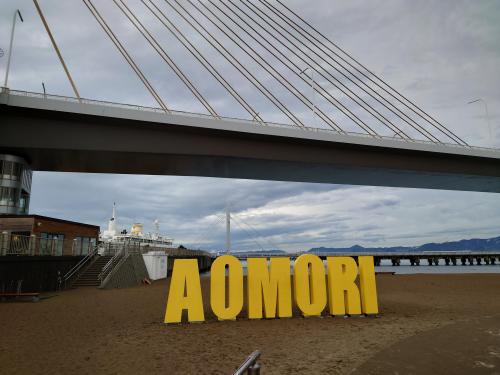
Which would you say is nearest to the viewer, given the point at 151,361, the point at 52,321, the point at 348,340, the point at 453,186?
the point at 151,361

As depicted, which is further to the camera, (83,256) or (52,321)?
(83,256)

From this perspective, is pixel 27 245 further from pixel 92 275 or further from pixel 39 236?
pixel 92 275

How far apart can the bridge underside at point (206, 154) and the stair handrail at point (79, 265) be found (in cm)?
708

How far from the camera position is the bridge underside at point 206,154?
81.1 ft

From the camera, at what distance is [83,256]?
1124 inches

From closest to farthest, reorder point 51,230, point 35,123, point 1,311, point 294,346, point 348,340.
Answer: point 294,346
point 348,340
point 1,311
point 35,123
point 51,230

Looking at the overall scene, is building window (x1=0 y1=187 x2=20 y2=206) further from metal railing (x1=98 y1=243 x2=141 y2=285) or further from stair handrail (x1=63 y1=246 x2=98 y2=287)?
metal railing (x1=98 y1=243 x2=141 y2=285)

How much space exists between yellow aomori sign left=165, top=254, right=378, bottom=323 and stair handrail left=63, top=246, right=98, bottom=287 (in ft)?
52.0

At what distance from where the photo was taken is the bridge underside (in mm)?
24719

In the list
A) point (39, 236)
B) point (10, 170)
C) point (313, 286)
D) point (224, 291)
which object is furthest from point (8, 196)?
point (313, 286)

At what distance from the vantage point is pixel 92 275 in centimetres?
2788

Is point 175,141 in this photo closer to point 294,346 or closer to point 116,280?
point 116,280

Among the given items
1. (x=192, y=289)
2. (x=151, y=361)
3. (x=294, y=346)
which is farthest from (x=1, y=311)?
(x=294, y=346)

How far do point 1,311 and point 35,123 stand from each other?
1375 centimetres
